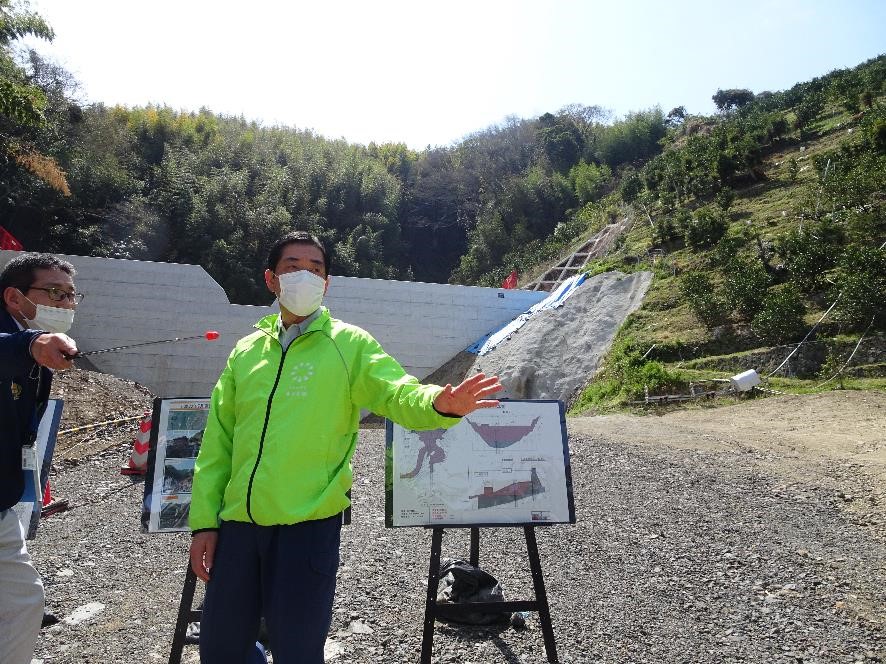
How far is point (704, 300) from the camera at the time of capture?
1330cm

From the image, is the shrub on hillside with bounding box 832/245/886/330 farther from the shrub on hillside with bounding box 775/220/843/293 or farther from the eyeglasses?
the eyeglasses

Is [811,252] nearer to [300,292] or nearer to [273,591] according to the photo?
[300,292]

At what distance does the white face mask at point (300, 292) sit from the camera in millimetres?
2283

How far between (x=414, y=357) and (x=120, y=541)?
1146 centimetres

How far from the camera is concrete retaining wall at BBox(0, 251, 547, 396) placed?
15.0 meters

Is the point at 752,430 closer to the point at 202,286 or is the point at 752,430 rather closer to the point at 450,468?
the point at 450,468

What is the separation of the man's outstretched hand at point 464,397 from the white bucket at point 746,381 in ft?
33.3

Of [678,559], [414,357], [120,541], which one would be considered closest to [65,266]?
[120,541]

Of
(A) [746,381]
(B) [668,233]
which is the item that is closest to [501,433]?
(A) [746,381]

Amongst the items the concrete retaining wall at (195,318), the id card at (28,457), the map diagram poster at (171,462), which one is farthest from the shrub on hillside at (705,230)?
the id card at (28,457)

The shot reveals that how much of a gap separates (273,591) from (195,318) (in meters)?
14.7

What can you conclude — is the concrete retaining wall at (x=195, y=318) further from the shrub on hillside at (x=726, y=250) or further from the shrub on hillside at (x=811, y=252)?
the shrub on hillside at (x=811, y=252)

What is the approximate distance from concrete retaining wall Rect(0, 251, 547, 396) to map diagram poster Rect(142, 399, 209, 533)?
12.2 m

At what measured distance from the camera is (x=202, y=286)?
1556 centimetres
